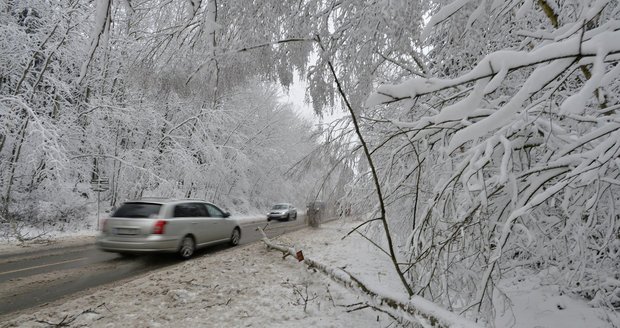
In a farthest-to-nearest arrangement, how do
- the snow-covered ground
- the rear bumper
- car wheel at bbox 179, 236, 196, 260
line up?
car wheel at bbox 179, 236, 196, 260, the rear bumper, the snow-covered ground

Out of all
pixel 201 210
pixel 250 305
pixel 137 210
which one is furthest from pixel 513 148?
pixel 201 210

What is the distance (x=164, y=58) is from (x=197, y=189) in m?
19.6

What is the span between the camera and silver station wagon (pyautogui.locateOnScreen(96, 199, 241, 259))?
7.24 meters

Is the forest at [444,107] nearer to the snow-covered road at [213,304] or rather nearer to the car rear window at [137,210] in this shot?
the snow-covered road at [213,304]

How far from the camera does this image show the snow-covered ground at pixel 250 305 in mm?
3895

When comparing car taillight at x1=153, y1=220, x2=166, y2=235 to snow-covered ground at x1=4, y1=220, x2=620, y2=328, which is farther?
car taillight at x1=153, y1=220, x2=166, y2=235

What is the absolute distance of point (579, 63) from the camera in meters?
1.34

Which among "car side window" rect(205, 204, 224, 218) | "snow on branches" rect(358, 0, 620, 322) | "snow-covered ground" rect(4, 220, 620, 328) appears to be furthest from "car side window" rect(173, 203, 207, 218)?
"snow on branches" rect(358, 0, 620, 322)

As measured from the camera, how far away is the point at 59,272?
6.27 meters

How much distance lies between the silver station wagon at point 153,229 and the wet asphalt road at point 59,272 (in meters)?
0.37

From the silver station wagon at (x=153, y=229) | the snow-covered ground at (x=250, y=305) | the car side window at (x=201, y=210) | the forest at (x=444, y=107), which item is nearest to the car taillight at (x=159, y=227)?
the silver station wagon at (x=153, y=229)

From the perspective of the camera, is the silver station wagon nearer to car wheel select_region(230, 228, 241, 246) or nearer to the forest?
car wheel select_region(230, 228, 241, 246)

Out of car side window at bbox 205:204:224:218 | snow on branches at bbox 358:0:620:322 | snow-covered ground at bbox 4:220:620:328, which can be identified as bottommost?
snow-covered ground at bbox 4:220:620:328

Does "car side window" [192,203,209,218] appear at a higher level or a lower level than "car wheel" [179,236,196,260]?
higher
